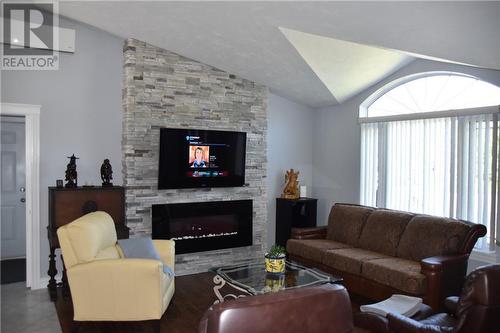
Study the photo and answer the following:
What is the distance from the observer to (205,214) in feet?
19.3

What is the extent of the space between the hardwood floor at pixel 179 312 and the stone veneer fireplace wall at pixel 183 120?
0.59 m

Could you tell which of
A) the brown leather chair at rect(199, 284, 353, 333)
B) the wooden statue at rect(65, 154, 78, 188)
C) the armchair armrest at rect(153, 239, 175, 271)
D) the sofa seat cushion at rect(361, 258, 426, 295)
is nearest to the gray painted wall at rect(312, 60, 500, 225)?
the sofa seat cushion at rect(361, 258, 426, 295)

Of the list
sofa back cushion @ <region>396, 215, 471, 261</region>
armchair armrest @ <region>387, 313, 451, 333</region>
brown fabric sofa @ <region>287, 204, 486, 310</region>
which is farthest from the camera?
sofa back cushion @ <region>396, 215, 471, 261</region>

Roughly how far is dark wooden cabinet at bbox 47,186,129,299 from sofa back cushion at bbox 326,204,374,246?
2.78m

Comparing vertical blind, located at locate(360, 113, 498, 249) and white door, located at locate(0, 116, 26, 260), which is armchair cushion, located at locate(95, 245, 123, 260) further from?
vertical blind, located at locate(360, 113, 498, 249)

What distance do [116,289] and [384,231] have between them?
126 inches

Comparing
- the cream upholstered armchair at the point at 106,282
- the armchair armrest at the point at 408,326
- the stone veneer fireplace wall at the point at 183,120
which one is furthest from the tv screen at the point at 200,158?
the armchair armrest at the point at 408,326

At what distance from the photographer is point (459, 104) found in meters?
5.02

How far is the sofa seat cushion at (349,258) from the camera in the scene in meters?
4.67

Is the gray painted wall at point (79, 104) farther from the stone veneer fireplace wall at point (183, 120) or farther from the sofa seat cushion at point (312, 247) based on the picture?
the sofa seat cushion at point (312, 247)

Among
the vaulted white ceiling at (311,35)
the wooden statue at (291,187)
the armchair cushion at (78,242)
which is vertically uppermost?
the vaulted white ceiling at (311,35)

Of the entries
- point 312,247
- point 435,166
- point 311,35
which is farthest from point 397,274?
point 311,35

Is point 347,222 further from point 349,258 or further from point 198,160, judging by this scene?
point 198,160

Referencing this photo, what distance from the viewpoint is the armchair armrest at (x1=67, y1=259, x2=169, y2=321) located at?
11.6 feet
